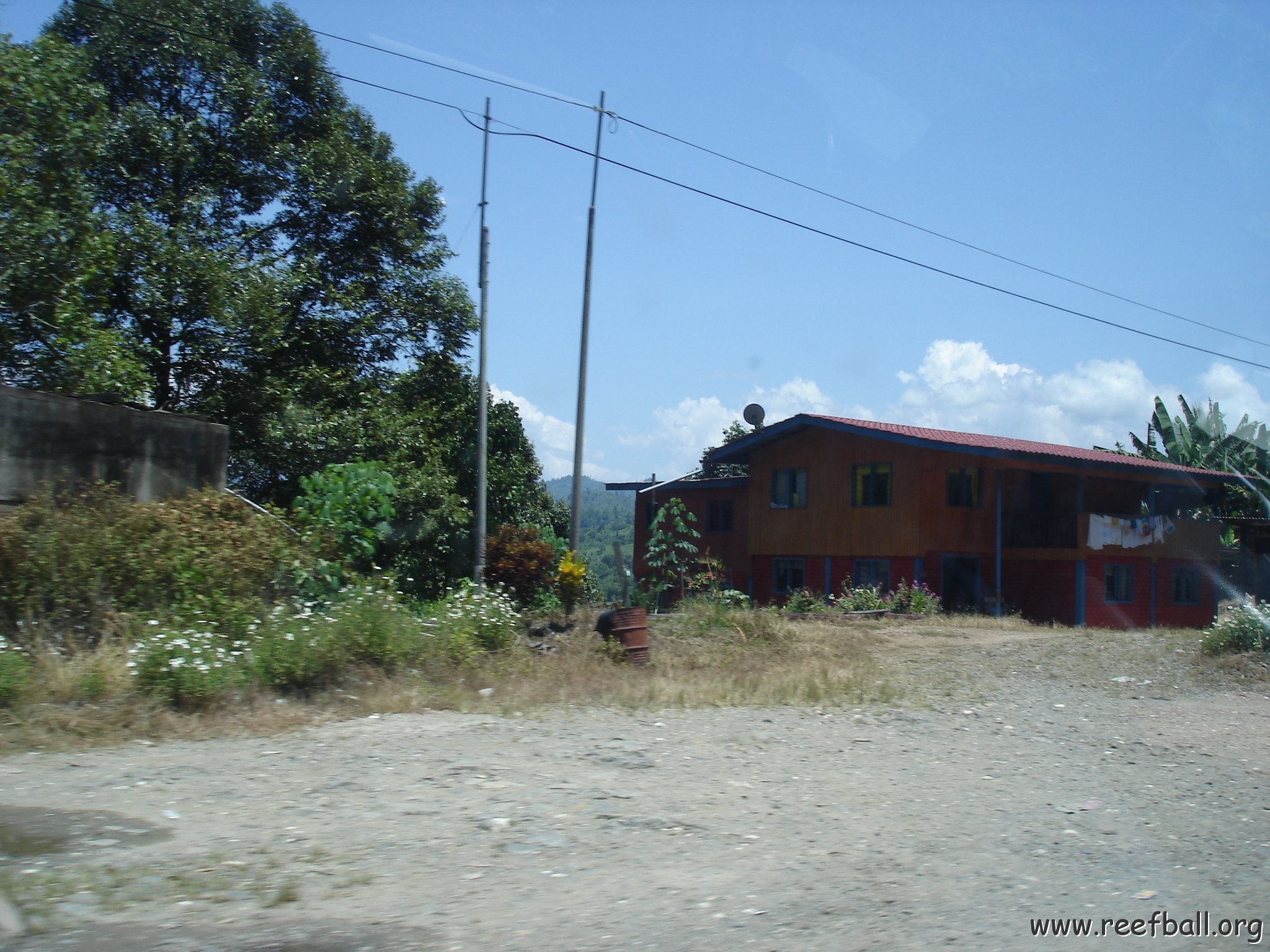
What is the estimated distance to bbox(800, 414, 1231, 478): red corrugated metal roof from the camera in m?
26.3

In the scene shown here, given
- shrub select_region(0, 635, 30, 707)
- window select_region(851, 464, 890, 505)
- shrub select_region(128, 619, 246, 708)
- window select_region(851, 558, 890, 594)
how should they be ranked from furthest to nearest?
window select_region(851, 464, 890, 505)
window select_region(851, 558, 890, 594)
shrub select_region(128, 619, 246, 708)
shrub select_region(0, 635, 30, 707)

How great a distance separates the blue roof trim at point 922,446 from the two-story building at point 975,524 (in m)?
0.04

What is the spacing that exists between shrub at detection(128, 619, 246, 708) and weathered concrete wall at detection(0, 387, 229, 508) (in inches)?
115

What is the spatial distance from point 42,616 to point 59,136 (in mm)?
12323

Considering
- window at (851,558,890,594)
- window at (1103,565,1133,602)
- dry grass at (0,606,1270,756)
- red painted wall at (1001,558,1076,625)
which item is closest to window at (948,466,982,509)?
red painted wall at (1001,558,1076,625)

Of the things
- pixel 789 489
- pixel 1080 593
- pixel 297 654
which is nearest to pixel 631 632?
pixel 297 654

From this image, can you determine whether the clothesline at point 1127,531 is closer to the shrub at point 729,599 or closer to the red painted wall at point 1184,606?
the red painted wall at point 1184,606

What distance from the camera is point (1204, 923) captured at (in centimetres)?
518

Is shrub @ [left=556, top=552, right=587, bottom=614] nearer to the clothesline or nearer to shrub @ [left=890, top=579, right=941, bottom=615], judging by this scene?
shrub @ [left=890, top=579, right=941, bottom=615]

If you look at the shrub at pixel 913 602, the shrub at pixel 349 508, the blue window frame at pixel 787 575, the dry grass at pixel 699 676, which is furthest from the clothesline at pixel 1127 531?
the shrub at pixel 349 508

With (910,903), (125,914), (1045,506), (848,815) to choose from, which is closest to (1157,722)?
(848,815)

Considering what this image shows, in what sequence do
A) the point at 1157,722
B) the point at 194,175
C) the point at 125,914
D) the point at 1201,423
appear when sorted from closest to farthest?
the point at 125,914, the point at 1157,722, the point at 194,175, the point at 1201,423

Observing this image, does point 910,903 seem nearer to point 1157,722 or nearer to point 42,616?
point 1157,722

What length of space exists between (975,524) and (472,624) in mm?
18122
